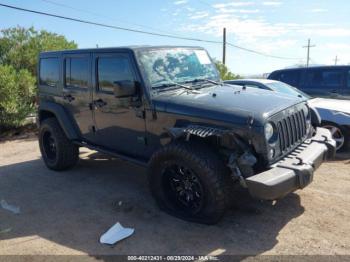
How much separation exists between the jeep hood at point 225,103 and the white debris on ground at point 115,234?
1.40 metres

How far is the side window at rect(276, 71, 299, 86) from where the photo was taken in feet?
32.5

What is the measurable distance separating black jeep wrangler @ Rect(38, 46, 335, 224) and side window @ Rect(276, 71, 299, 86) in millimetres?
5159

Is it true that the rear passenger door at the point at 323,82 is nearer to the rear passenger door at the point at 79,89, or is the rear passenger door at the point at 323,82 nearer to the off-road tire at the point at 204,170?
the rear passenger door at the point at 79,89

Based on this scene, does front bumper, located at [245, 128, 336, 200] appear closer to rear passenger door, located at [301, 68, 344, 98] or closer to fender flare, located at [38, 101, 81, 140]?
fender flare, located at [38, 101, 81, 140]

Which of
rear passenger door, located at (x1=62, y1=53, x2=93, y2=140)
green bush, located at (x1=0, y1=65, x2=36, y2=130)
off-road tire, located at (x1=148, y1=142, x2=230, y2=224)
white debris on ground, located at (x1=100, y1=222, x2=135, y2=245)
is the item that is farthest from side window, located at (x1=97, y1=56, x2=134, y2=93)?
green bush, located at (x1=0, y1=65, x2=36, y2=130)

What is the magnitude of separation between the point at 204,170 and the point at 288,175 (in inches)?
32.2

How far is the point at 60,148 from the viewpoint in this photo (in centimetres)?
596

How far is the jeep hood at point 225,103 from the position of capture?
146 inches

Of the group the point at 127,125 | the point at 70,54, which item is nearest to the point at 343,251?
the point at 127,125

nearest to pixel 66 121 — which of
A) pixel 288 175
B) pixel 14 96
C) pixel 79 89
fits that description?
pixel 79 89

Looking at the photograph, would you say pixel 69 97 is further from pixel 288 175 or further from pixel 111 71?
pixel 288 175

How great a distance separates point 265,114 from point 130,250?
1919 mm

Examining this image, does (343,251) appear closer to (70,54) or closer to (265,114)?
(265,114)

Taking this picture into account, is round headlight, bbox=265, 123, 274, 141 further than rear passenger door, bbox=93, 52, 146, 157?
No
